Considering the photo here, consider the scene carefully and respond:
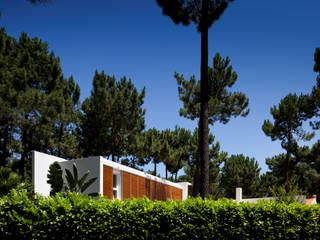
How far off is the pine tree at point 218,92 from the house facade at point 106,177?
670cm

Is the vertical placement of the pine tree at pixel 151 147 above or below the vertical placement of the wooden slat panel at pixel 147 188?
above

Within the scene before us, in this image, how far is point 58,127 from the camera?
26.9 m

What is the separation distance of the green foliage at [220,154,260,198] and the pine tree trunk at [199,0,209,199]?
989 inches

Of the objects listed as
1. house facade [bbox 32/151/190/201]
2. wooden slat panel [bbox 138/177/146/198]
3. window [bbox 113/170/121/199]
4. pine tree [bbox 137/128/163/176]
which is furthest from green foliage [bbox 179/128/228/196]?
window [bbox 113/170/121/199]

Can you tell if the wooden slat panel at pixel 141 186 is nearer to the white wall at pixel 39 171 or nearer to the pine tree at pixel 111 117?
the white wall at pixel 39 171

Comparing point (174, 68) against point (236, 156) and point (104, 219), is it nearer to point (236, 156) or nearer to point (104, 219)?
point (104, 219)

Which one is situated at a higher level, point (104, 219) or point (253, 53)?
point (253, 53)

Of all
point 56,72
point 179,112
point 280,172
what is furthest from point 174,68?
point 280,172

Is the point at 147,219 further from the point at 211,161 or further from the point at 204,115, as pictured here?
the point at 211,161

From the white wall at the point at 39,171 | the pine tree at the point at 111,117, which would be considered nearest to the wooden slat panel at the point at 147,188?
the white wall at the point at 39,171

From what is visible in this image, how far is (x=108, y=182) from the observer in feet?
44.7

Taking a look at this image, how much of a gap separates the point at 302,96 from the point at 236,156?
45.8ft

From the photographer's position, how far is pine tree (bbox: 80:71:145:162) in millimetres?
26172

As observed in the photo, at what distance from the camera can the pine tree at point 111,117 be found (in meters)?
26.2
